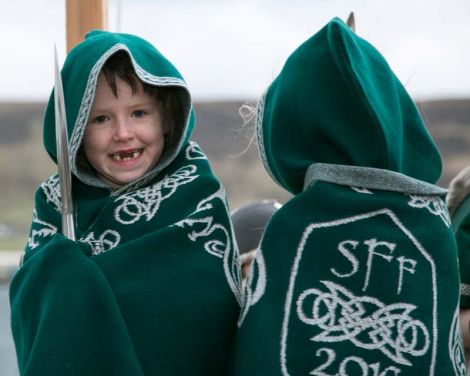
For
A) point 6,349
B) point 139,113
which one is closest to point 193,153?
point 139,113

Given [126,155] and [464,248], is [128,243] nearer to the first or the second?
[126,155]

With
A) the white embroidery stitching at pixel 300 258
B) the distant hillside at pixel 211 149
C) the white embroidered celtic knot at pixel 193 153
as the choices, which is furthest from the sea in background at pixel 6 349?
the distant hillside at pixel 211 149

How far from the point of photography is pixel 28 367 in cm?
167

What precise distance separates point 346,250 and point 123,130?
0.57 meters

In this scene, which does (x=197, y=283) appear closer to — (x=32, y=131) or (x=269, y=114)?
(x=269, y=114)

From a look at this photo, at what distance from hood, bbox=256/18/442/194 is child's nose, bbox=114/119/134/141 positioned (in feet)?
1.15

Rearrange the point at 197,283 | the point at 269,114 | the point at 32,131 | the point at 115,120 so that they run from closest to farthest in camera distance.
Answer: the point at 269,114 → the point at 197,283 → the point at 115,120 → the point at 32,131

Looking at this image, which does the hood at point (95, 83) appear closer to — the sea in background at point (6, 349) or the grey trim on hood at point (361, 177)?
the grey trim on hood at point (361, 177)

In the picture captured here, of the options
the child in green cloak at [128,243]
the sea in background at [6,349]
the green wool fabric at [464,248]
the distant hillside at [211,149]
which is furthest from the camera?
the distant hillside at [211,149]

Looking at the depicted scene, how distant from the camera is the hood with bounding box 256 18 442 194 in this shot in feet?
5.30

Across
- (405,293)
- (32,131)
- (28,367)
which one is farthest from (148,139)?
(32,131)

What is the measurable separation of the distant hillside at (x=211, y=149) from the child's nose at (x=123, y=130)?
13269mm

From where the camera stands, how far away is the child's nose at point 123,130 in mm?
1920

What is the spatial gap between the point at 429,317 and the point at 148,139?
694 mm
